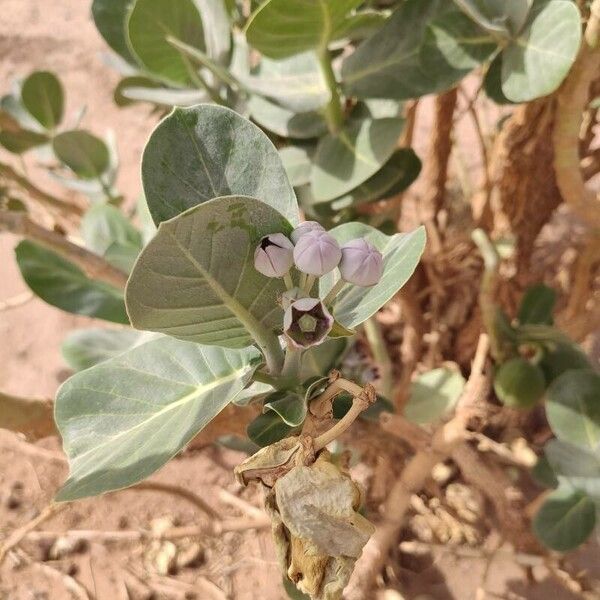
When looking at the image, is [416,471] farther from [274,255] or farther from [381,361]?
[274,255]

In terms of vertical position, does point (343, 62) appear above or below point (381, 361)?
above

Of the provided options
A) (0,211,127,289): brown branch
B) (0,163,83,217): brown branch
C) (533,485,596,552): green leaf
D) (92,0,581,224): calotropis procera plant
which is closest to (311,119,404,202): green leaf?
(92,0,581,224): calotropis procera plant

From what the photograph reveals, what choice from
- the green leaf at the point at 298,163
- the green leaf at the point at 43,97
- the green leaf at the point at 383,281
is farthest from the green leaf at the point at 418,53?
the green leaf at the point at 43,97

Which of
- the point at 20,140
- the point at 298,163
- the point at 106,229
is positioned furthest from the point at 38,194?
the point at 298,163

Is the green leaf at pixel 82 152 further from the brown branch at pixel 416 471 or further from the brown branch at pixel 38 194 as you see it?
the brown branch at pixel 416 471

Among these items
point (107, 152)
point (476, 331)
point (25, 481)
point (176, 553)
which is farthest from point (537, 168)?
point (25, 481)

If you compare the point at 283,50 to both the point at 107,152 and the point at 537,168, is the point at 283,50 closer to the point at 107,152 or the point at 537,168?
the point at 537,168
